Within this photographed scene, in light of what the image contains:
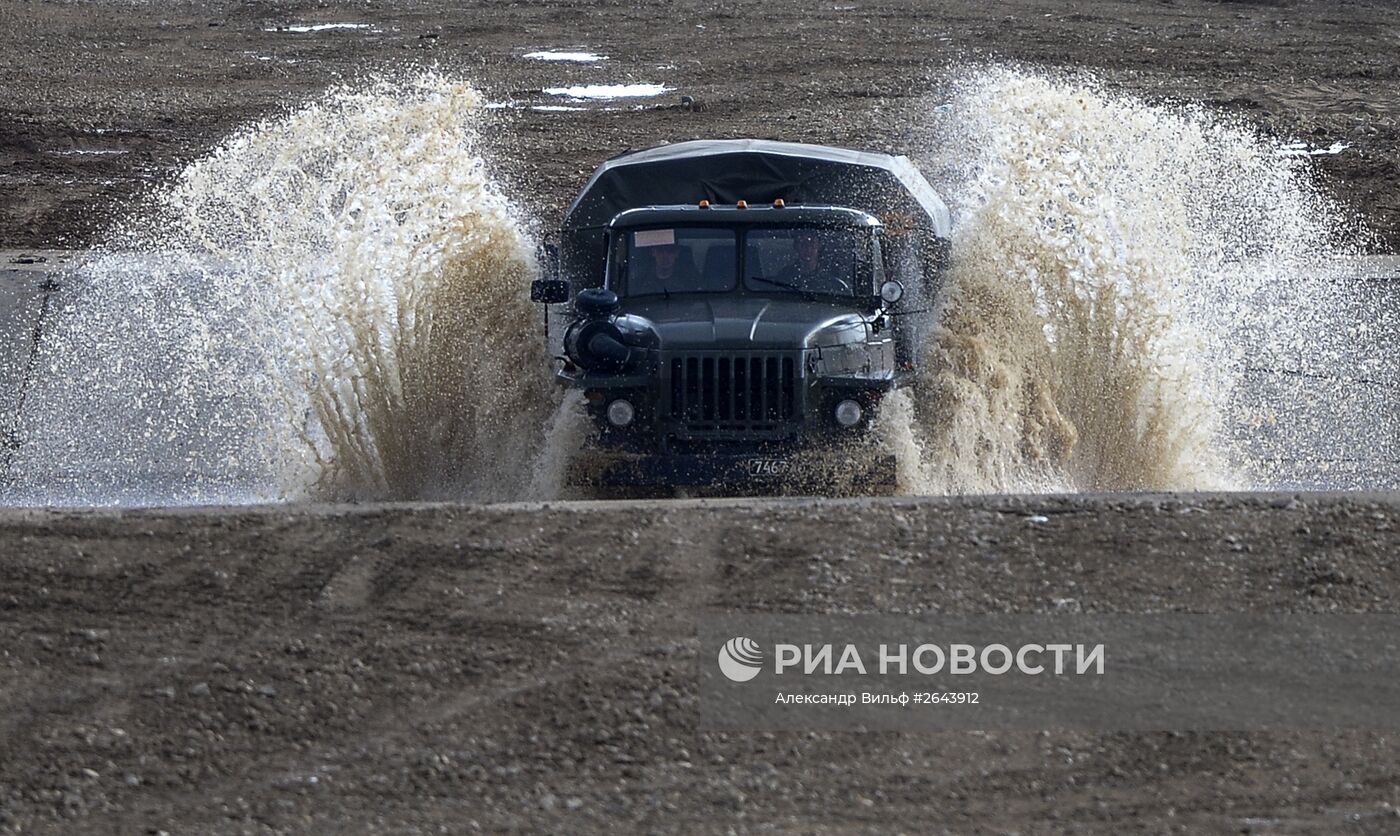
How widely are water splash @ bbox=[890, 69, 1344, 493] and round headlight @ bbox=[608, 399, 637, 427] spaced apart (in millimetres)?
1587

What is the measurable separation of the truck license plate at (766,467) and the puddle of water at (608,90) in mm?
14410

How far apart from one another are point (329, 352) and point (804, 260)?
11.7 ft

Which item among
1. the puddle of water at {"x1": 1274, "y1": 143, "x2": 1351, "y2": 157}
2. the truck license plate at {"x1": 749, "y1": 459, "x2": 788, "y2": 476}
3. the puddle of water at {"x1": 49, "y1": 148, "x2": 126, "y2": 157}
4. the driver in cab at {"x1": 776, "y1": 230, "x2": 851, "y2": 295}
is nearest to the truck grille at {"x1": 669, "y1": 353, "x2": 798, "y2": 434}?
the truck license plate at {"x1": 749, "y1": 459, "x2": 788, "y2": 476}

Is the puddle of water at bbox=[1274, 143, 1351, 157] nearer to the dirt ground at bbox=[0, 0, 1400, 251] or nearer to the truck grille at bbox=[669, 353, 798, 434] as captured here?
the dirt ground at bbox=[0, 0, 1400, 251]

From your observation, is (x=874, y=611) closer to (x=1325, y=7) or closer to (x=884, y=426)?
(x=884, y=426)

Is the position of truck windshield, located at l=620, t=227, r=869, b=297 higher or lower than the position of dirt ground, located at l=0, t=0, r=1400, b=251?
higher

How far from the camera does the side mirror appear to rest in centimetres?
1123

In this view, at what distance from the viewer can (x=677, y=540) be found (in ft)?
27.8

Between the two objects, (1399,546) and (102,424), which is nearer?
(1399,546)

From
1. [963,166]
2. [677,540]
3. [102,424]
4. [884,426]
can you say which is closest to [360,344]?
[102,424]

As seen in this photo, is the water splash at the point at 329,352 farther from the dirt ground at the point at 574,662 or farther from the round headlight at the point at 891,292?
the dirt ground at the point at 574,662

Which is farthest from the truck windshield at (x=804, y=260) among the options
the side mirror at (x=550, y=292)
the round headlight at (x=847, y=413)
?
the side mirror at (x=550, y=292)

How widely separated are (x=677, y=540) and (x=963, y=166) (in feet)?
26.5

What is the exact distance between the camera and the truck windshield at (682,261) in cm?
1121
